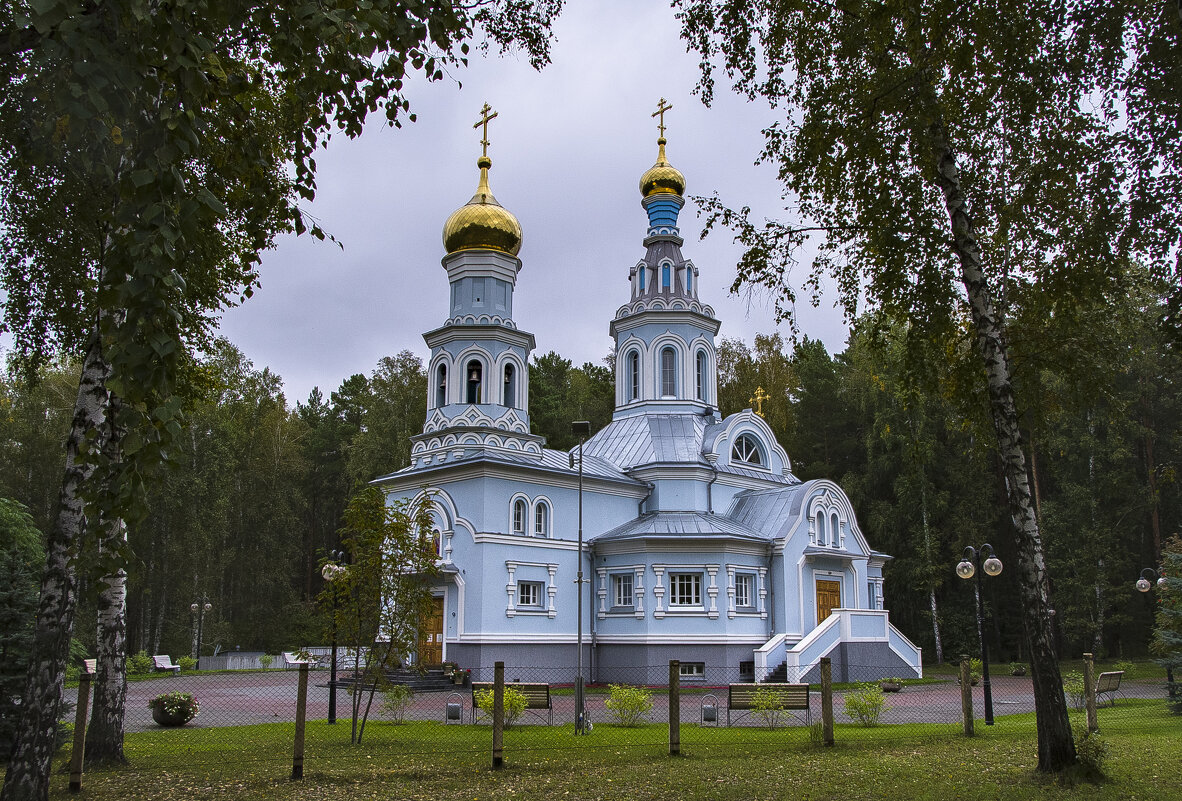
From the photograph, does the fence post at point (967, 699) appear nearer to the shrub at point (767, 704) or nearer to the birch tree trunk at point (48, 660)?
the shrub at point (767, 704)

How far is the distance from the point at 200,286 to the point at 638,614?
17304 mm

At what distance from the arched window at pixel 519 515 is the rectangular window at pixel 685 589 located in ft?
14.5

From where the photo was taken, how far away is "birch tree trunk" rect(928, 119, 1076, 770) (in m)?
8.91

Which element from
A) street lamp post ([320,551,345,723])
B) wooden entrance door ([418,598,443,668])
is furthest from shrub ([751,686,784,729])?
wooden entrance door ([418,598,443,668])

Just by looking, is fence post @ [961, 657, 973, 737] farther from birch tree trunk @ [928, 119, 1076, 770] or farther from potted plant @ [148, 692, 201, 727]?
potted plant @ [148, 692, 201, 727]

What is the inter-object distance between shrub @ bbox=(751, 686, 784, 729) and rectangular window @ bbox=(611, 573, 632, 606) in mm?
11222

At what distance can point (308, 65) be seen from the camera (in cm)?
459

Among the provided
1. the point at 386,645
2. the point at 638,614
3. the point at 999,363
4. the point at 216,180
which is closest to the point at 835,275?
the point at 999,363

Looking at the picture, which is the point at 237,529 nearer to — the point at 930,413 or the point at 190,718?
the point at 190,718

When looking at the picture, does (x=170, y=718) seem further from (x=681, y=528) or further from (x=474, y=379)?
(x=681, y=528)

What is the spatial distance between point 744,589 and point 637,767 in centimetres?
1688

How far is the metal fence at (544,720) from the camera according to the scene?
40.4ft

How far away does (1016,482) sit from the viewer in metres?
9.45

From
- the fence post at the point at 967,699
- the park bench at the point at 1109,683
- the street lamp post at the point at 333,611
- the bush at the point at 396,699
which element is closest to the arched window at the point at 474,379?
the bush at the point at 396,699
